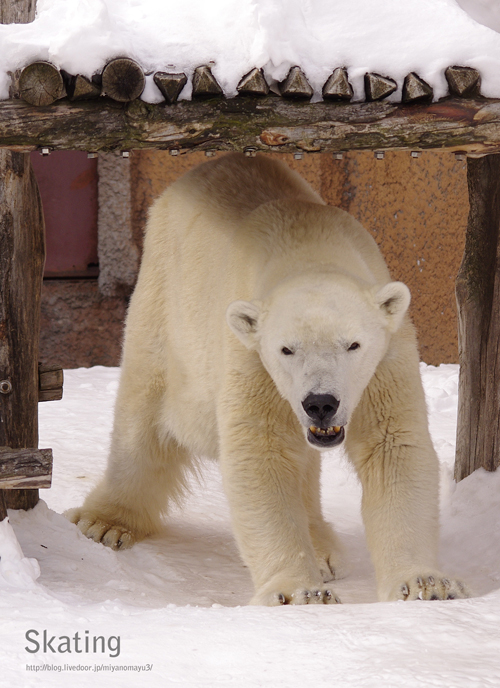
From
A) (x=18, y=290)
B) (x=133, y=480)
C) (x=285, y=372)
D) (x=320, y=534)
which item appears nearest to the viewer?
(x=285, y=372)

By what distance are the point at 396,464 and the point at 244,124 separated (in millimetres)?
1280

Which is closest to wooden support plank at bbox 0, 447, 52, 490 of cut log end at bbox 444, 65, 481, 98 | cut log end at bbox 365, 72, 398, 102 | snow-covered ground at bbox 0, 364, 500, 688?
snow-covered ground at bbox 0, 364, 500, 688

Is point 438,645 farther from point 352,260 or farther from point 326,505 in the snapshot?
point 326,505

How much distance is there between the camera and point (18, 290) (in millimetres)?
3547

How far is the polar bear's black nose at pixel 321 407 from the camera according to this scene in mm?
2740

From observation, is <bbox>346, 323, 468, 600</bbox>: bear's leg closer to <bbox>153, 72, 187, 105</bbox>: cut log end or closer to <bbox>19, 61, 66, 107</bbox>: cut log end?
<bbox>153, 72, 187, 105</bbox>: cut log end

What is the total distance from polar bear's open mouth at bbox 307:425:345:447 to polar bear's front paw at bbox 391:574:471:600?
519mm

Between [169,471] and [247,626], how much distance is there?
198 cm

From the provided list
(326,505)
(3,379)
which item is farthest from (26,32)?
(326,505)

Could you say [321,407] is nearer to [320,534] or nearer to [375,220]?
[320,534]

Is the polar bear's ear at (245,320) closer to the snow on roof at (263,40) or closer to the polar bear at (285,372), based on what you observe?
the polar bear at (285,372)

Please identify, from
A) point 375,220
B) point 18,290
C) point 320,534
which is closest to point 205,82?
point 18,290

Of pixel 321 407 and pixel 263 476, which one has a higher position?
pixel 321 407

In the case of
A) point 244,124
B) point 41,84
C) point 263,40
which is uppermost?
point 263,40
